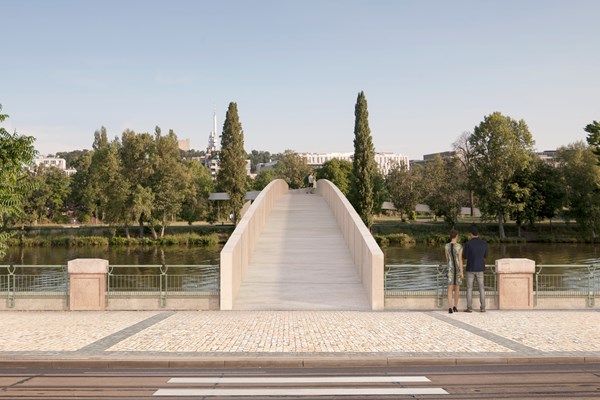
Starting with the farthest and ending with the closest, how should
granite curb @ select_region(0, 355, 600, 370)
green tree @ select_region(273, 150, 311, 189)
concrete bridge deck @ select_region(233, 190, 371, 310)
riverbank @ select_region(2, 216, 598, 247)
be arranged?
green tree @ select_region(273, 150, 311, 189) < riverbank @ select_region(2, 216, 598, 247) < concrete bridge deck @ select_region(233, 190, 371, 310) < granite curb @ select_region(0, 355, 600, 370)

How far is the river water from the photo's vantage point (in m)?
48.3

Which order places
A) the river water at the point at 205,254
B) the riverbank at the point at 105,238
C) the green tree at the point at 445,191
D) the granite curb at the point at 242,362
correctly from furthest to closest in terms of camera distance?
the green tree at the point at 445,191, the riverbank at the point at 105,238, the river water at the point at 205,254, the granite curb at the point at 242,362

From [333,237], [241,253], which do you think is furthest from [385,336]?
[333,237]

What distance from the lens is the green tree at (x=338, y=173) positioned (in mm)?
98250

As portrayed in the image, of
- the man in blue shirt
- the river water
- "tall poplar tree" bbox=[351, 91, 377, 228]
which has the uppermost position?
"tall poplar tree" bbox=[351, 91, 377, 228]

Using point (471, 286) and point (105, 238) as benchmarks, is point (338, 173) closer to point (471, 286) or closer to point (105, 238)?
point (105, 238)

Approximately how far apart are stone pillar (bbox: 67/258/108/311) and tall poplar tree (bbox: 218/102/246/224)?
191 ft

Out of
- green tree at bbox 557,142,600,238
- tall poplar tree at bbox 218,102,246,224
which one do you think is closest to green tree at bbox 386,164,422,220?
green tree at bbox 557,142,600,238

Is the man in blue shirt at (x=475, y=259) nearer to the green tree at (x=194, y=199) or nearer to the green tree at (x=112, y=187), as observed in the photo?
the green tree at (x=112, y=187)

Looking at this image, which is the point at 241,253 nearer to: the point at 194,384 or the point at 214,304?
the point at 214,304

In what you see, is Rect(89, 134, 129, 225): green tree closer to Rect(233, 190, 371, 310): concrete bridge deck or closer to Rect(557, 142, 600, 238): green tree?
Rect(233, 190, 371, 310): concrete bridge deck

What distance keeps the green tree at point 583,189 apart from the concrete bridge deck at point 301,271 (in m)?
46.1

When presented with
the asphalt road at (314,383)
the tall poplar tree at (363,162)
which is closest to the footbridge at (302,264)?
the asphalt road at (314,383)

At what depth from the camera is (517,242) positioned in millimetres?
66312
